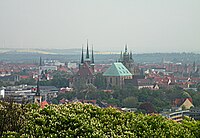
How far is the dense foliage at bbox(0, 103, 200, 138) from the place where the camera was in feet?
23.5

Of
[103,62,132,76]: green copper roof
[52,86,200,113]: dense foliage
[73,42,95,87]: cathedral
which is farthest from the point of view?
[73,42,95,87]: cathedral

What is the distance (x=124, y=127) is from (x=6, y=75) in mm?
82387

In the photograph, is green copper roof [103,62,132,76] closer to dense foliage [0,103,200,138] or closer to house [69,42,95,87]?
house [69,42,95,87]

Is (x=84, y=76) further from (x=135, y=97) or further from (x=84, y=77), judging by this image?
(x=135, y=97)

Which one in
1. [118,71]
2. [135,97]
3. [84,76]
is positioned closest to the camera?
[135,97]

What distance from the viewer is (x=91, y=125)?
7422mm

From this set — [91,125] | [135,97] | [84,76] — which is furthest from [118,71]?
[91,125]

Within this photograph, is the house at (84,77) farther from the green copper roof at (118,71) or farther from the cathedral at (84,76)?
the green copper roof at (118,71)

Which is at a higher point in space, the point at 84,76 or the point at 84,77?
the point at 84,76

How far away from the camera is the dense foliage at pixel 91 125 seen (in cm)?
717

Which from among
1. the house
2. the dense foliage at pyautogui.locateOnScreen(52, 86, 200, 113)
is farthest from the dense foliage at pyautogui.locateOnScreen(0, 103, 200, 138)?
the house

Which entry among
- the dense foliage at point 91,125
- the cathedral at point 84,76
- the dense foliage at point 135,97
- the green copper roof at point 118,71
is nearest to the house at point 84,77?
the cathedral at point 84,76

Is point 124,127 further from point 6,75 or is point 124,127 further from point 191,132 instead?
point 6,75

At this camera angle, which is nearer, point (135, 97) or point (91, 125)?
point (91, 125)
